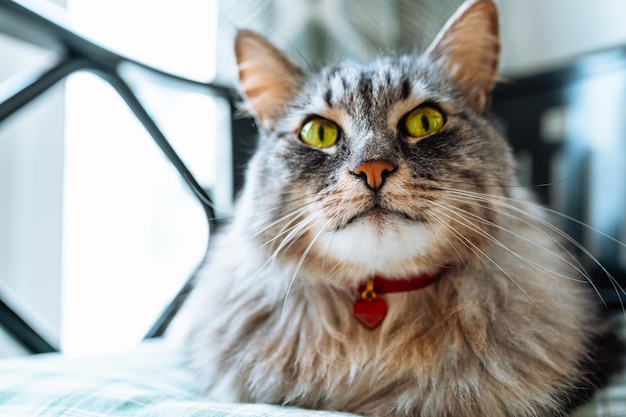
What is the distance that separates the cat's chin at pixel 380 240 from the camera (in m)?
0.82

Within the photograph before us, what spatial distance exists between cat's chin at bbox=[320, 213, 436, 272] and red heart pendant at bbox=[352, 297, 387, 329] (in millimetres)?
88

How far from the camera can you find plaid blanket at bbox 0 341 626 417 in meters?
0.81

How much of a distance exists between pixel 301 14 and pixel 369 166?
143 cm

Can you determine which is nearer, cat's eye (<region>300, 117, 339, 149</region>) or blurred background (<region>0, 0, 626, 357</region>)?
cat's eye (<region>300, 117, 339, 149</region>)

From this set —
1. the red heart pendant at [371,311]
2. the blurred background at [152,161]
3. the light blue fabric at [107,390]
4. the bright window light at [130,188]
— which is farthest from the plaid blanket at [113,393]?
the bright window light at [130,188]

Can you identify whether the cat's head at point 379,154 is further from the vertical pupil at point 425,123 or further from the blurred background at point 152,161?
the blurred background at point 152,161

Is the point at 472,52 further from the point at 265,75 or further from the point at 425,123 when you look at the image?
the point at 265,75

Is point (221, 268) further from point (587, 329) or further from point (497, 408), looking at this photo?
point (587, 329)

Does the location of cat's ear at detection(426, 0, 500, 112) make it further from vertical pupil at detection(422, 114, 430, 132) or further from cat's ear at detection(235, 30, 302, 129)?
cat's ear at detection(235, 30, 302, 129)

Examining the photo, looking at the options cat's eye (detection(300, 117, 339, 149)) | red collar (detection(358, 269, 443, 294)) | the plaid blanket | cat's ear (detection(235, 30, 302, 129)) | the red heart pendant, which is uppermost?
cat's ear (detection(235, 30, 302, 129))

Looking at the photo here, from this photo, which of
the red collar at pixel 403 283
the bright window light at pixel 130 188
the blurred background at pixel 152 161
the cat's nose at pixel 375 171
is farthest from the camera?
the bright window light at pixel 130 188

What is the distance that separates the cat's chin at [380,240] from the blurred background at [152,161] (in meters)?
0.70

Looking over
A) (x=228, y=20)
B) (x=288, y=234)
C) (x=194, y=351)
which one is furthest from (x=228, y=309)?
(x=228, y=20)

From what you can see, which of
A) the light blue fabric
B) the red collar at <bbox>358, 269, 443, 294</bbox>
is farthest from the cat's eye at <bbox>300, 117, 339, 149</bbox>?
the light blue fabric
